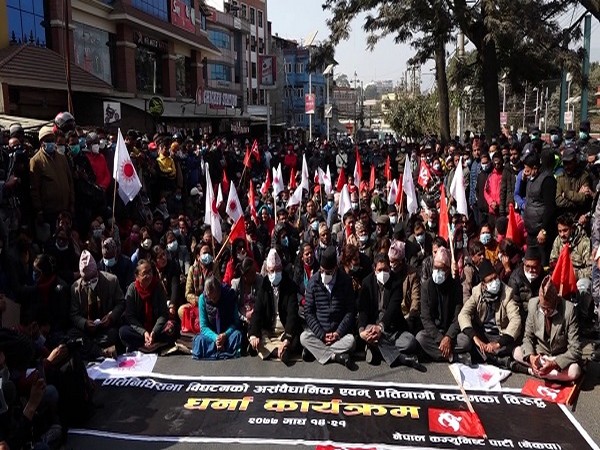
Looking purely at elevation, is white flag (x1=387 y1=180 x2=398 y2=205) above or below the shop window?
below

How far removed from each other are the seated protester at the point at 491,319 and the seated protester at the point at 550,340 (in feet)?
0.63

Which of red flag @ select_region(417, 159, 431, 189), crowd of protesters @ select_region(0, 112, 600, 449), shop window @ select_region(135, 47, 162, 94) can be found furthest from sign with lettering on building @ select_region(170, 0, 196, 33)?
crowd of protesters @ select_region(0, 112, 600, 449)

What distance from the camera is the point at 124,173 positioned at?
9.22 metres

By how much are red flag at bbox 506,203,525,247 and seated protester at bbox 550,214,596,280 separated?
3.28 feet

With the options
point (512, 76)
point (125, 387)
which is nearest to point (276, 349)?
point (125, 387)

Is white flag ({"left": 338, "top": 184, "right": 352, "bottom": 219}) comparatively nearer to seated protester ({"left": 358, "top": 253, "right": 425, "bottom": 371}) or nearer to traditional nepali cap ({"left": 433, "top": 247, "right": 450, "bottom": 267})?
seated protester ({"left": 358, "top": 253, "right": 425, "bottom": 371})

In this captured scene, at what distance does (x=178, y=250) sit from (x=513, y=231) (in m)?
5.14

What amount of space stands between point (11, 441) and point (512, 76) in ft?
60.9

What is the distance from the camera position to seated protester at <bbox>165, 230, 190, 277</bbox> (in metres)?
9.55

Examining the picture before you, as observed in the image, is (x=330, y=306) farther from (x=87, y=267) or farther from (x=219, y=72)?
(x=219, y=72)

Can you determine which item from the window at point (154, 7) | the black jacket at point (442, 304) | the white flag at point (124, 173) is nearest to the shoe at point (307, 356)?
the black jacket at point (442, 304)

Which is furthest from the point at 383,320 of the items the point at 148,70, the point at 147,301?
the point at 148,70

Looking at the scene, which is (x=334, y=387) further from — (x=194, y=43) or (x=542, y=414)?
(x=194, y=43)

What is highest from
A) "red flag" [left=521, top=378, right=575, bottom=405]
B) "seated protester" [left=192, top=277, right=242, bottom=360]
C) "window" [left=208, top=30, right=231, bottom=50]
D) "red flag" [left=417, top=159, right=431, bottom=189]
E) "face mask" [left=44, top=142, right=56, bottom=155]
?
"window" [left=208, top=30, right=231, bottom=50]
